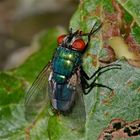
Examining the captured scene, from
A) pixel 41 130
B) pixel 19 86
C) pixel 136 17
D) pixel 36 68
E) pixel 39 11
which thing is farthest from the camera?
pixel 39 11

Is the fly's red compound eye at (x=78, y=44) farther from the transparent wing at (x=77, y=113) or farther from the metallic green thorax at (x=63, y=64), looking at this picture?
the transparent wing at (x=77, y=113)

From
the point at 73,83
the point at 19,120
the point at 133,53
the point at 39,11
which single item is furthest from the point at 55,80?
the point at 39,11

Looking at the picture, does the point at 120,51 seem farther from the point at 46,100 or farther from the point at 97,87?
the point at 46,100

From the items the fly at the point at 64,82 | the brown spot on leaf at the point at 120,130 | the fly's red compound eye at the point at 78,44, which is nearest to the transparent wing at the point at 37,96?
the fly at the point at 64,82

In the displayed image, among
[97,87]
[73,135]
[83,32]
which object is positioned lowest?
[73,135]

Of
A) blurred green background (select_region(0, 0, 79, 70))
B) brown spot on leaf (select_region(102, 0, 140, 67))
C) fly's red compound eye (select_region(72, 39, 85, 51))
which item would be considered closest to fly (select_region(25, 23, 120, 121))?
fly's red compound eye (select_region(72, 39, 85, 51))

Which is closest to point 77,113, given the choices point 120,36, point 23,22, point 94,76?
point 94,76
